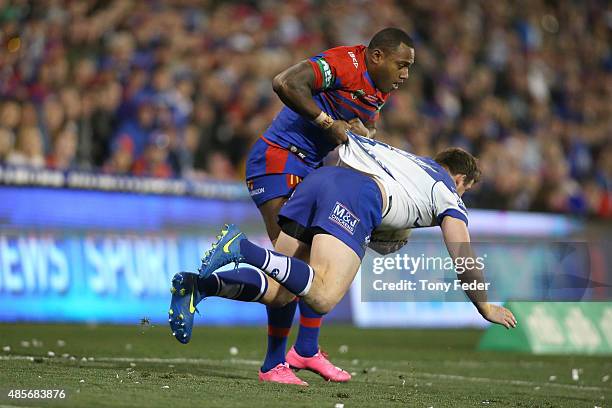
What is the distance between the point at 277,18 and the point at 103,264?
758 centimetres

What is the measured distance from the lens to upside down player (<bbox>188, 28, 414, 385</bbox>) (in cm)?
783

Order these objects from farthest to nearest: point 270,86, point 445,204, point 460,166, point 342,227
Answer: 1. point 270,86
2. point 460,166
3. point 445,204
4. point 342,227

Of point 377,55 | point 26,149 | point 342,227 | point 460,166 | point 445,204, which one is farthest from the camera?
point 26,149

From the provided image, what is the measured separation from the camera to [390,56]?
8.12 m

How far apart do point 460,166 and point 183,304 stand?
239cm

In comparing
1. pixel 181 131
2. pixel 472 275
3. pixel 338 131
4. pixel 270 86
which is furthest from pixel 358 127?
pixel 270 86

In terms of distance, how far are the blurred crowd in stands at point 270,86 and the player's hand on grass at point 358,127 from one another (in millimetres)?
6019

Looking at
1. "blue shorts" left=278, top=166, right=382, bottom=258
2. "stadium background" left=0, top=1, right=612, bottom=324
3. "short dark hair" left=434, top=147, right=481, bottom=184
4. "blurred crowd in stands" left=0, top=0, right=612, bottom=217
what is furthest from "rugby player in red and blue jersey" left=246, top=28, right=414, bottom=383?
"blurred crowd in stands" left=0, top=0, right=612, bottom=217

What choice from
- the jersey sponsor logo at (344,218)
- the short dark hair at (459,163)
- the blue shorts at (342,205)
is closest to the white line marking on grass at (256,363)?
the short dark hair at (459,163)

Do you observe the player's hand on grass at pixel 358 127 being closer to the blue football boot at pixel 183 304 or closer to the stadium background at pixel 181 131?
the blue football boot at pixel 183 304

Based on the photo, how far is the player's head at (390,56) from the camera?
319 inches

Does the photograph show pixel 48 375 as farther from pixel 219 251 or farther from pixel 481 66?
pixel 481 66

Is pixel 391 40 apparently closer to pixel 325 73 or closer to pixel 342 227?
pixel 325 73

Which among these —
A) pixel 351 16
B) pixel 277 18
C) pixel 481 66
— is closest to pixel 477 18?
pixel 481 66
